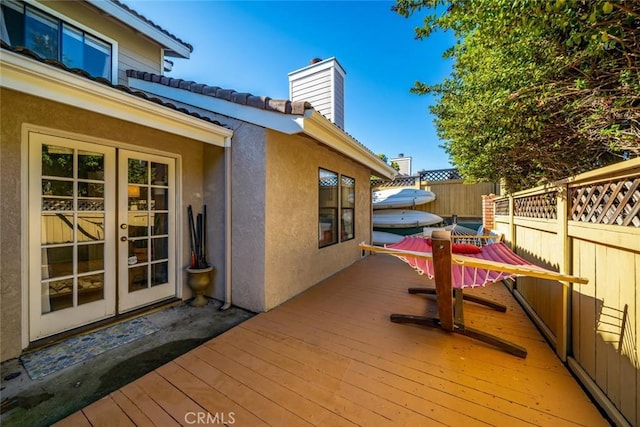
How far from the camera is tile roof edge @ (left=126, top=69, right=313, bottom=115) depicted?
3.01 m

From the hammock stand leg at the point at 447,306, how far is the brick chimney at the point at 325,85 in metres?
5.60

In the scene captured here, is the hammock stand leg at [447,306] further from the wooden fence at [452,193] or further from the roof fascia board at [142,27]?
the roof fascia board at [142,27]

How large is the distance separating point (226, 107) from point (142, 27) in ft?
11.0

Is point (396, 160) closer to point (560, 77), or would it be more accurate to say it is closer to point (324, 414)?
point (560, 77)

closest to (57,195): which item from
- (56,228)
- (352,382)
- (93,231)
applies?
(56,228)

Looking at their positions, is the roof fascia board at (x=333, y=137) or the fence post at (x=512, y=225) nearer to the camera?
the roof fascia board at (x=333, y=137)

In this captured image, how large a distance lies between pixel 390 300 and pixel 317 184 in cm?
235

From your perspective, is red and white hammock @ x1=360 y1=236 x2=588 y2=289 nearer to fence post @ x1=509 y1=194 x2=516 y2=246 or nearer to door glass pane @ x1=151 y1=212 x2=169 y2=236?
fence post @ x1=509 y1=194 x2=516 y2=246

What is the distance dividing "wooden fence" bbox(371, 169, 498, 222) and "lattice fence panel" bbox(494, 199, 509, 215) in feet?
11.6

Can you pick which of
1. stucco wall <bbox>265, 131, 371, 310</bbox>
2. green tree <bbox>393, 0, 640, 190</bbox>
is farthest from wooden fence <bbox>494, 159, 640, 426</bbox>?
stucco wall <bbox>265, 131, 371, 310</bbox>

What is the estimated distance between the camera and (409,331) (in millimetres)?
2902

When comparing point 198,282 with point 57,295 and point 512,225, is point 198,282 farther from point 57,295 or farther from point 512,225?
point 512,225

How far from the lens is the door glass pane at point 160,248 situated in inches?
137

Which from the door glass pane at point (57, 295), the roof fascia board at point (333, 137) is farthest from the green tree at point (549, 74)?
the door glass pane at point (57, 295)
